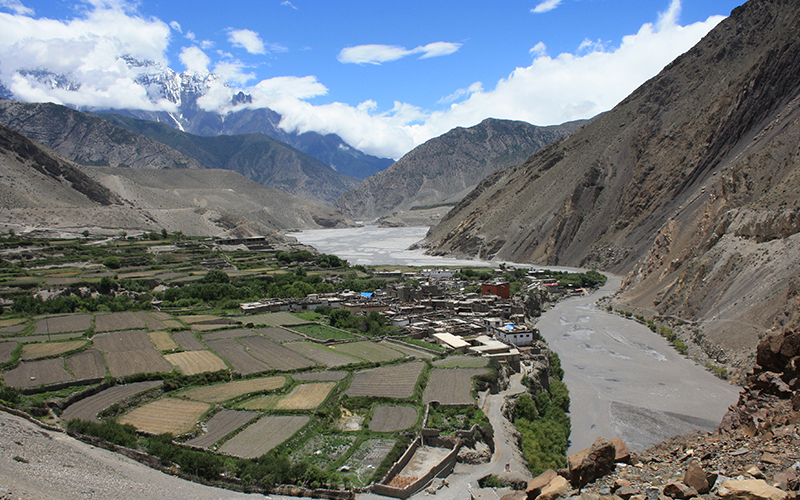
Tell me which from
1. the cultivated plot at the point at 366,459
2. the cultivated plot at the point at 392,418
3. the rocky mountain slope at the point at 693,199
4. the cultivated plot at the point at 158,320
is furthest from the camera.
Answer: the cultivated plot at the point at 158,320

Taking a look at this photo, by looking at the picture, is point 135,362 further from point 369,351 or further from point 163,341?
point 369,351

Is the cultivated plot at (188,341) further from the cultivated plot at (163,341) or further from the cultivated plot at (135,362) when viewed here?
the cultivated plot at (135,362)

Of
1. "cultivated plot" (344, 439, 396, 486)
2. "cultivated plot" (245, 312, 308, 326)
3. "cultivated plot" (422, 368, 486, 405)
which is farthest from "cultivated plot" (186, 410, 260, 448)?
"cultivated plot" (245, 312, 308, 326)

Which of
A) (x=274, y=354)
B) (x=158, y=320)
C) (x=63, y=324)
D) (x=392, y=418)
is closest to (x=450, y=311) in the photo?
(x=274, y=354)

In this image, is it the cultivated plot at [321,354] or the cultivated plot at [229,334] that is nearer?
the cultivated plot at [321,354]

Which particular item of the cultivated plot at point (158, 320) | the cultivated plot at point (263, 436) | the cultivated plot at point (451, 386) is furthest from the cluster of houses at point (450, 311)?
the cultivated plot at point (263, 436)

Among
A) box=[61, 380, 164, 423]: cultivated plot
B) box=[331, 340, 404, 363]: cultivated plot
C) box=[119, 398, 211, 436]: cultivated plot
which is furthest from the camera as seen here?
box=[331, 340, 404, 363]: cultivated plot

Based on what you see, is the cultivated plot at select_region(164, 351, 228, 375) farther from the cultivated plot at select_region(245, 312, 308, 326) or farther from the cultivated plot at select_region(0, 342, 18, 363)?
the cultivated plot at select_region(245, 312, 308, 326)
